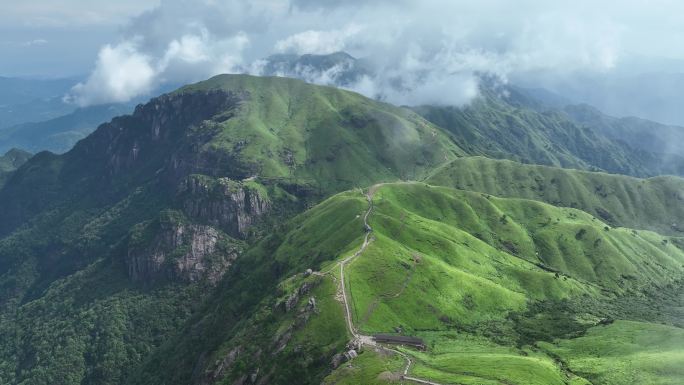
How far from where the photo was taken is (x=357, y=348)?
189625mm

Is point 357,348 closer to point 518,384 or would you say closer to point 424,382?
point 424,382

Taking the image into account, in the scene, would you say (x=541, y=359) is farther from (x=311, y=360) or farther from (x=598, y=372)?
(x=311, y=360)

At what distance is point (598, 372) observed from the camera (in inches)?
7160

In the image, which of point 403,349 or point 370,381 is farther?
point 403,349

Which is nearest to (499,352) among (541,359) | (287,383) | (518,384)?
(541,359)

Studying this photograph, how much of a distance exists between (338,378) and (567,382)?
7842 centimetres

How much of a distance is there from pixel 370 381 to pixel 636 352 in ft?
383

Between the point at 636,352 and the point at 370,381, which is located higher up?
the point at 370,381

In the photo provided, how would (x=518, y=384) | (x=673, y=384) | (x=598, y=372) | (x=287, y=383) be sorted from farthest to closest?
(x=287, y=383) < (x=598, y=372) < (x=673, y=384) < (x=518, y=384)

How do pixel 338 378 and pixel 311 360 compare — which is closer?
pixel 338 378

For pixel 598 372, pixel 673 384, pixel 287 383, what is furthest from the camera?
pixel 287 383

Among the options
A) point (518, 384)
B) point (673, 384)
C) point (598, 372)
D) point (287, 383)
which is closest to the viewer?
point (518, 384)

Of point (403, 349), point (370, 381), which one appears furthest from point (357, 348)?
point (370, 381)

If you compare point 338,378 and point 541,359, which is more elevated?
point 338,378
